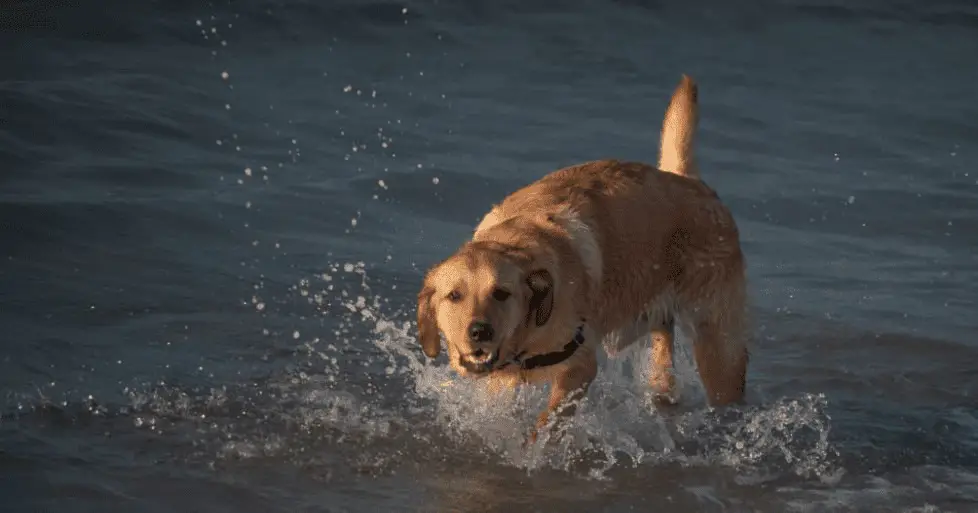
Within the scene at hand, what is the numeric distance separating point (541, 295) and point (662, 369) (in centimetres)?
169

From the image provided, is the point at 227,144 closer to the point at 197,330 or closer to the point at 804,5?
A: the point at 197,330

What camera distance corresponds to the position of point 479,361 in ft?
19.9

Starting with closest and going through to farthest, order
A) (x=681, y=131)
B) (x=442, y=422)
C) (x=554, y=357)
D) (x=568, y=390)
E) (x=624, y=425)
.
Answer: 1. (x=554, y=357)
2. (x=568, y=390)
3. (x=442, y=422)
4. (x=624, y=425)
5. (x=681, y=131)

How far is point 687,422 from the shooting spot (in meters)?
7.20

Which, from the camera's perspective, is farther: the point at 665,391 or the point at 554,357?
the point at 665,391

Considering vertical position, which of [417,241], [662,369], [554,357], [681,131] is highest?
[681,131]

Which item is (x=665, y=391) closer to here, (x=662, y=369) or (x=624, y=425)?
(x=662, y=369)

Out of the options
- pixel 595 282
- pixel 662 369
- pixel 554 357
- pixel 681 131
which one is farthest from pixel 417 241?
pixel 554 357

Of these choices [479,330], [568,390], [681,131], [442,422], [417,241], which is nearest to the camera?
[479,330]

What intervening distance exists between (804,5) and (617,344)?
10.7m

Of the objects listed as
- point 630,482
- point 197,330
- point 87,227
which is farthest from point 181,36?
point 630,482

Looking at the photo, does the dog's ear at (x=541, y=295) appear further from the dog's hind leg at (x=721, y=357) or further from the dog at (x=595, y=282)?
the dog's hind leg at (x=721, y=357)

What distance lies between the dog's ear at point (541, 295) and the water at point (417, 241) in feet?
2.17

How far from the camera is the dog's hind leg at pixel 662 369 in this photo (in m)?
7.52
